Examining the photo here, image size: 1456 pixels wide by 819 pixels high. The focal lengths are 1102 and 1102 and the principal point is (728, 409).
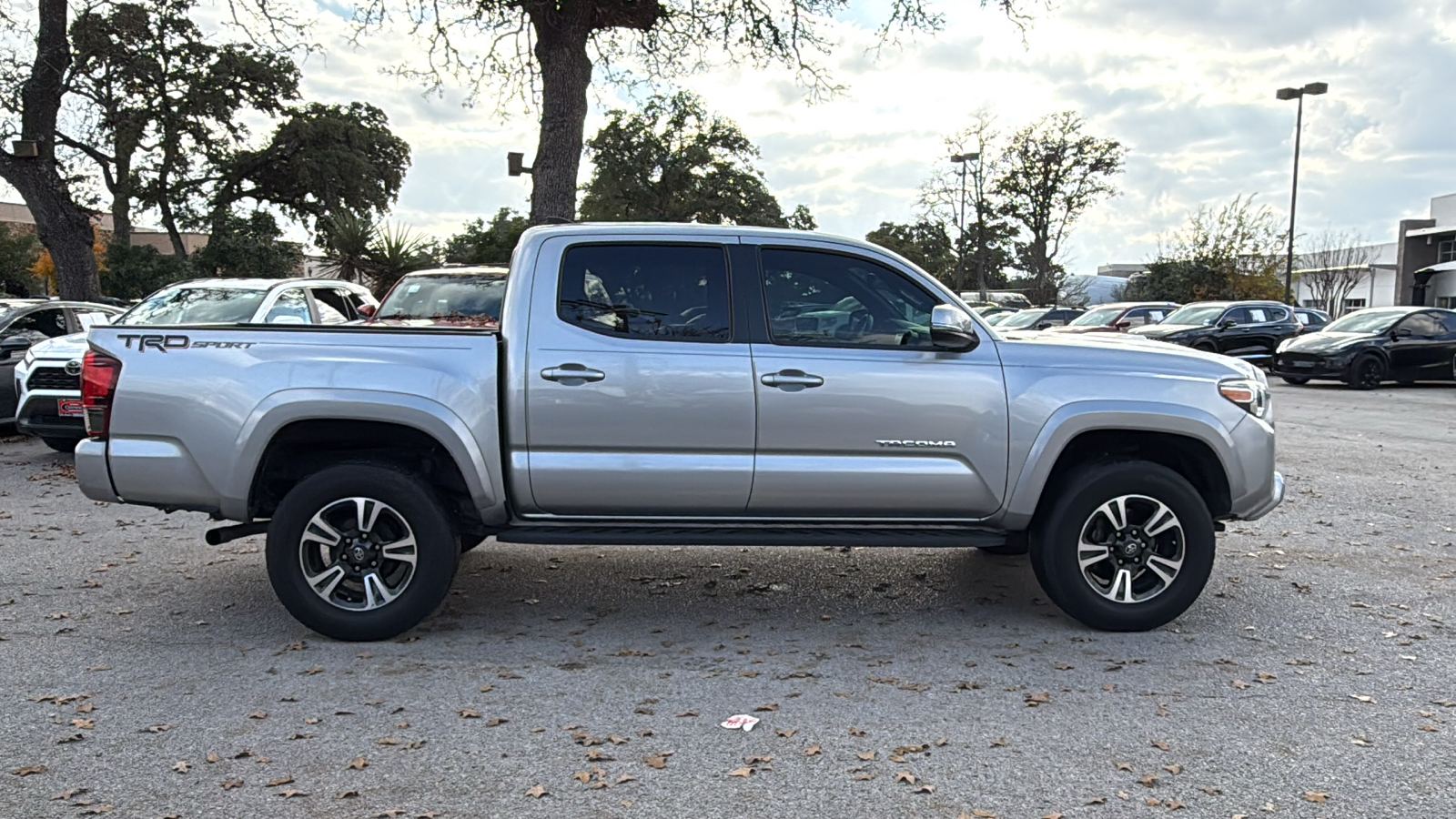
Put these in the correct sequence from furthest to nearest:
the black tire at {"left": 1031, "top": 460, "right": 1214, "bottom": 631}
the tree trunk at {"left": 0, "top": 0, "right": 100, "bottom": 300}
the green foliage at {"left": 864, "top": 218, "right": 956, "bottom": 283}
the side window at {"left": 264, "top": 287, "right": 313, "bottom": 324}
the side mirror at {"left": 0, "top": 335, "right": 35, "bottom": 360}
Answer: the green foliage at {"left": 864, "top": 218, "right": 956, "bottom": 283} → the tree trunk at {"left": 0, "top": 0, "right": 100, "bottom": 300} → the side mirror at {"left": 0, "top": 335, "right": 35, "bottom": 360} → the side window at {"left": 264, "top": 287, "right": 313, "bottom": 324} → the black tire at {"left": 1031, "top": 460, "right": 1214, "bottom": 631}

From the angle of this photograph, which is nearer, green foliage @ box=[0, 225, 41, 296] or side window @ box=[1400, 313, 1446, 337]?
side window @ box=[1400, 313, 1446, 337]

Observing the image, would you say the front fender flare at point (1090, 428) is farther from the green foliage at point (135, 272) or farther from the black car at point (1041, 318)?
the green foliage at point (135, 272)

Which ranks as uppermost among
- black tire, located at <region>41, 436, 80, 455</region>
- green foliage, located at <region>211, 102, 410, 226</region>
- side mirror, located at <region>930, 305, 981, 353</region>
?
green foliage, located at <region>211, 102, 410, 226</region>

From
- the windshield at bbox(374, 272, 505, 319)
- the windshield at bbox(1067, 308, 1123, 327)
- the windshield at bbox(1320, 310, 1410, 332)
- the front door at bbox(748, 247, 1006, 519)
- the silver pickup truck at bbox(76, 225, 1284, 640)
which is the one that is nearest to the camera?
the silver pickup truck at bbox(76, 225, 1284, 640)

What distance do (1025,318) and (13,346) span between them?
23.4 meters

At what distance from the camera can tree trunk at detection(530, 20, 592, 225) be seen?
617 inches

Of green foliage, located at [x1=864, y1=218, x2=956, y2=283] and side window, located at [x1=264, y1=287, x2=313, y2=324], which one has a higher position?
green foliage, located at [x1=864, y1=218, x2=956, y2=283]

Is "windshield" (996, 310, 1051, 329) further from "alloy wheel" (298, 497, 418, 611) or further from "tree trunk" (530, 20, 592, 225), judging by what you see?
"alloy wheel" (298, 497, 418, 611)

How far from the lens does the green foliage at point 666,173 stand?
54.7 m

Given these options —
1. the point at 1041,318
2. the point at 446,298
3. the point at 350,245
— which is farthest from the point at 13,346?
the point at 1041,318

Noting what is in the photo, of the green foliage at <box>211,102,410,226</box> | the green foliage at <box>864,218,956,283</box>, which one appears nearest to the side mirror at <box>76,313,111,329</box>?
the green foliage at <box>211,102,410,226</box>

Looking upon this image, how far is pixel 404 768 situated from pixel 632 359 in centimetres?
211

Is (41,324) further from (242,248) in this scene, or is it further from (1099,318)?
(242,248)

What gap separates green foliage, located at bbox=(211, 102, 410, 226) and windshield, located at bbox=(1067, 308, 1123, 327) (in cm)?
2867
